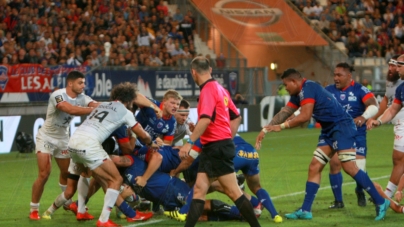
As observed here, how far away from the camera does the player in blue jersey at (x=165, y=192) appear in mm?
10109

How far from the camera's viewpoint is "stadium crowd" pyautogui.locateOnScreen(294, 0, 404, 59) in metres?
34.8

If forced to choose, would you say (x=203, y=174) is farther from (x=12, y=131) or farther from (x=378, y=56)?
(x=378, y=56)

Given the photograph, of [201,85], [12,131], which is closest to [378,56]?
[12,131]

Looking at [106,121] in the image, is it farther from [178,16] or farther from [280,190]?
[178,16]

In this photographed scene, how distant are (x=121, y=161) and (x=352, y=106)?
3632 millimetres

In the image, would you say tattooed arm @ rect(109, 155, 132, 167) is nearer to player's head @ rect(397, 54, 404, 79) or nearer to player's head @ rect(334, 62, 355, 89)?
player's head @ rect(334, 62, 355, 89)

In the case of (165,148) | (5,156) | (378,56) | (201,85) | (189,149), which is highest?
(201,85)

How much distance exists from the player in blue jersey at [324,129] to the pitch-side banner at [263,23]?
21633 mm

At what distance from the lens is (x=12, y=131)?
64.7ft

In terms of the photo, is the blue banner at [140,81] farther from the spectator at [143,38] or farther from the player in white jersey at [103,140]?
the player in white jersey at [103,140]

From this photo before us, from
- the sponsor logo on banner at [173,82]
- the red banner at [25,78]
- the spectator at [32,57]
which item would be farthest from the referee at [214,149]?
the sponsor logo on banner at [173,82]

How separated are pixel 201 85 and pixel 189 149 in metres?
0.71

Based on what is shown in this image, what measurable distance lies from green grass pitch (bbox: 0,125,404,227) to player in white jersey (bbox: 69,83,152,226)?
704 millimetres

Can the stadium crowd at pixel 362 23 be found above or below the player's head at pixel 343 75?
below
